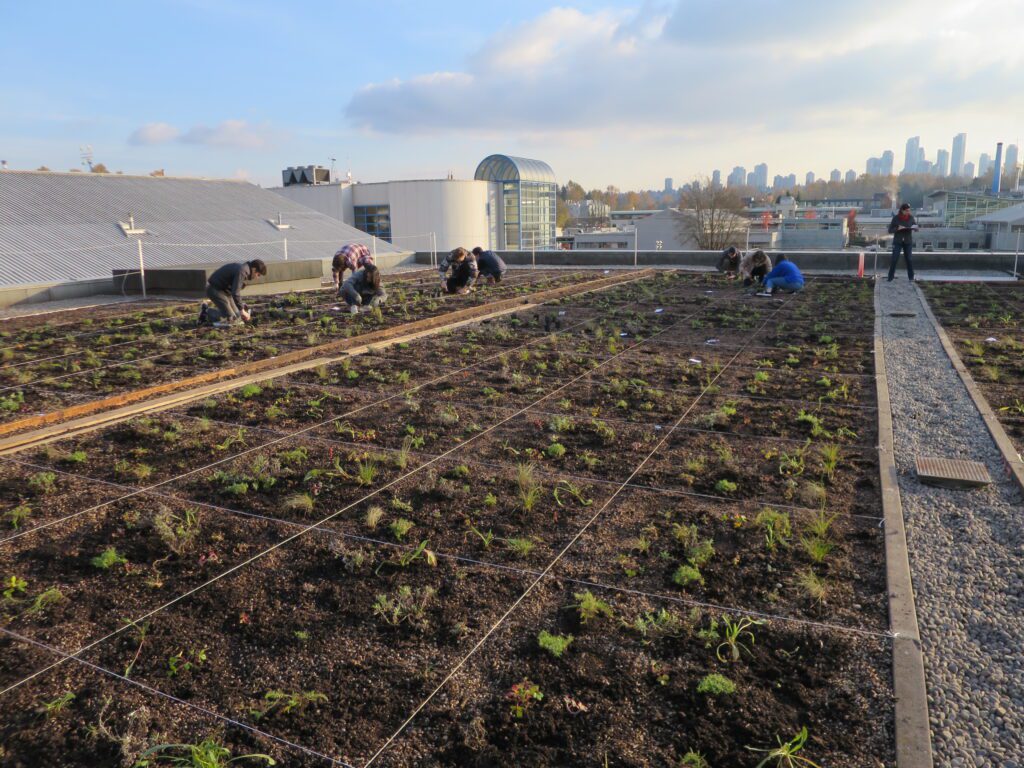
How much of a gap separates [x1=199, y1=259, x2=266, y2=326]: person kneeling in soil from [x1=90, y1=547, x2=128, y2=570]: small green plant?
692cm

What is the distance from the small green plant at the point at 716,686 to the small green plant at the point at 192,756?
1591 millimetres

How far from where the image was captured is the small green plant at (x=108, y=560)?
3.78m

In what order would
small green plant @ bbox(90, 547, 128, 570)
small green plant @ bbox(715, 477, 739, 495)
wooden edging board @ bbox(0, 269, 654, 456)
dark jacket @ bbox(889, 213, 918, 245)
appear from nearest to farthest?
small green plant @ bbox(90, 547, 128, 570) < small green plant @ bbox(715, 477, 739, 495) < wooden edging board @ bbox(0, 269, 654, 456) < dark jacket @ bbox(889, 213, 918, 245)

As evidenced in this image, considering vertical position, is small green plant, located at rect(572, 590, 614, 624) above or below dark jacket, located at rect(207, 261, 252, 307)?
below

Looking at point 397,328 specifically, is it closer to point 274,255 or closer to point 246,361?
point 246,361

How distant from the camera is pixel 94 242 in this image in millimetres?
17781

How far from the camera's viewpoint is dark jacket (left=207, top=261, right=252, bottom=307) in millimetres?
10484

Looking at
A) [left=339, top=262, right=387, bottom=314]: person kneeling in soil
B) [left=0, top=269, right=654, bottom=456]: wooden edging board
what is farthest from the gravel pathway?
[left=339, top=262, right=387, bottom=314]: person kneeling in soil

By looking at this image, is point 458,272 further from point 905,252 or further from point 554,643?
point 554,643

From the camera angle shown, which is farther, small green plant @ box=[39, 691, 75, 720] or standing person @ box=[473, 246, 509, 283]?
standing person @ box=[473, 246, 509, 283]

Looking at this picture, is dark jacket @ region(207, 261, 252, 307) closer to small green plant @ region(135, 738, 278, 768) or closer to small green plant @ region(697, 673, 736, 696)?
small green plant @ region(135, 738, 278, 768)

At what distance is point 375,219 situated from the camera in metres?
42.2

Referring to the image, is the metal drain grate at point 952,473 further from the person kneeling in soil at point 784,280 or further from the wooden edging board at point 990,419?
the person kneeling in soil at point 784,280

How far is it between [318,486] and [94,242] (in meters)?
16.3
